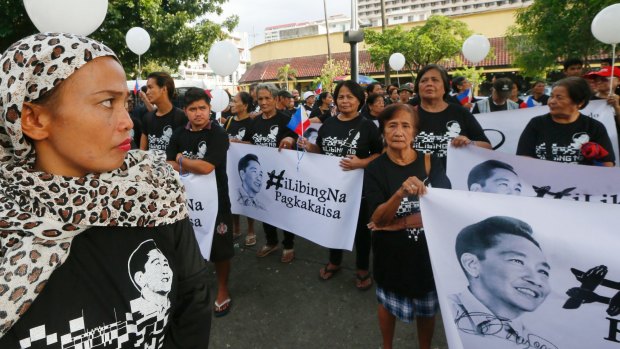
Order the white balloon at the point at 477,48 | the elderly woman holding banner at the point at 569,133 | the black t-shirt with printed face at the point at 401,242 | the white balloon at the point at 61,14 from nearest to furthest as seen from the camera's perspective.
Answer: the black t-shirt with printed face at the point at 401,242 → the white balloon at the point at 61,14 → the elderly woman holding banner at the point at 569,133 → the white balloon at the point at 477,48

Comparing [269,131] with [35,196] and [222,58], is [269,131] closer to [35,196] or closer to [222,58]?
[222,58]

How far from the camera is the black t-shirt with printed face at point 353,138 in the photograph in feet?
11.6

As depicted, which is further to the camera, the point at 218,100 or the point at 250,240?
the point at 218,100

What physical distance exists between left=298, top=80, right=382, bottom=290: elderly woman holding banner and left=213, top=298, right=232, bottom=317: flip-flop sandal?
0.94 meters

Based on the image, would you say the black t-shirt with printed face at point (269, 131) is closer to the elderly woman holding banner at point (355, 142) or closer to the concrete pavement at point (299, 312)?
the elderly woman holding banner at point (355, 142)

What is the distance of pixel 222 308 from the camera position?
3281mm

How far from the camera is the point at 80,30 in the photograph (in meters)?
2.93

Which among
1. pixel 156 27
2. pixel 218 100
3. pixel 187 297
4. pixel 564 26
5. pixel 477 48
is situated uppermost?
pixel 156 27

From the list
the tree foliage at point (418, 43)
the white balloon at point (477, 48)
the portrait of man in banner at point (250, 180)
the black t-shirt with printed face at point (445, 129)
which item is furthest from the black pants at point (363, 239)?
the tree foliage at point (418, 43)

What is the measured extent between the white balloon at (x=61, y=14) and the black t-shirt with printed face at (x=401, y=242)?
7.86 ft

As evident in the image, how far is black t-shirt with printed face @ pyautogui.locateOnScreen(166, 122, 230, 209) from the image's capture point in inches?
126

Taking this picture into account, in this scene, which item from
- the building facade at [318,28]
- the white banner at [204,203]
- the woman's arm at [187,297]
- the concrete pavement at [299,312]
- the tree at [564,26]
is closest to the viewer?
the woman's arm at [187,297]

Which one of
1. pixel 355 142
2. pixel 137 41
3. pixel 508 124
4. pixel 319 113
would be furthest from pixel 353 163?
pixel 137 41

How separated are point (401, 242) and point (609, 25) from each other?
438 cm
